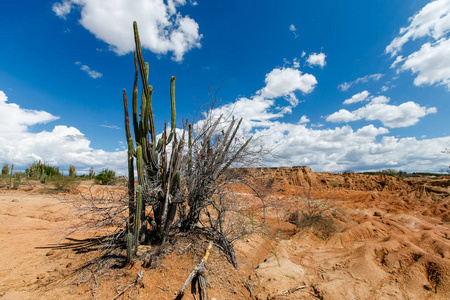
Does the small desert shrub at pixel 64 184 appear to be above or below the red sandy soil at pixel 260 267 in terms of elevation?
above

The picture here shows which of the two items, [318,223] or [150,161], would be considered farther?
[318,223]

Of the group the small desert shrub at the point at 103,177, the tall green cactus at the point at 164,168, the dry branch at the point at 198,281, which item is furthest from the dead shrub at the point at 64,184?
the dry branch at the point at 198,281

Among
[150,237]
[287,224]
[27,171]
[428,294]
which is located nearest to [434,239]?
[428,294]

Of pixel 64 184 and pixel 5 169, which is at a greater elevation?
pixel 5 169

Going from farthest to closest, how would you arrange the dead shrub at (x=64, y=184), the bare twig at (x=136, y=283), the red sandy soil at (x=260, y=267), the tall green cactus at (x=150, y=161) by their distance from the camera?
1. the dead shrub at (x=64, y=184)
2. the tall green cactus at (x=150, y=161)
3. the red sandy soil at (x=260, y=267)
4. the bare twig at (x=136, y=283)

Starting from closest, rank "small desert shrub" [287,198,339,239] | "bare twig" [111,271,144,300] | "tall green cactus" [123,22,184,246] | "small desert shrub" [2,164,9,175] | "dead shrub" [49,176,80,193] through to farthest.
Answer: "bare twig" [111,271,144,300] → "tall green cactus" [123,22,184,246] → "small desert shrub" [287,198,339,239] → "dead shrub" [49,176,80,193] → "small desert shrub" [2,164,9,175]

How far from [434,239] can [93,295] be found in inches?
297

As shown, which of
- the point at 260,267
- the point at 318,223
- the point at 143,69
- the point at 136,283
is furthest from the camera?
the point at 318,223

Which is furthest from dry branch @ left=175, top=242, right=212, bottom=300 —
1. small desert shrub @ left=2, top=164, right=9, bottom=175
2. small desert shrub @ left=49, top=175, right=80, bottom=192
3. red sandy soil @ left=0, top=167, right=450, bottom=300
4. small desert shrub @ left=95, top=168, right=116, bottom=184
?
small desert shrub @ left=2, top=164, right=9, bottom=175

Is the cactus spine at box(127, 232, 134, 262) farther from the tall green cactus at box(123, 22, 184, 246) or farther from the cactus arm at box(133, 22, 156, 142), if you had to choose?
the cactus arm at box(133, 22, 156, 142)

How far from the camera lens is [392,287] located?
13.4 ft

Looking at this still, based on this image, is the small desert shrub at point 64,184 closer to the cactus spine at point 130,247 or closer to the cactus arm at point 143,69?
the cactus spine at point 130,247

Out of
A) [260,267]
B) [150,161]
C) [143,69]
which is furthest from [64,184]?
[260,267]

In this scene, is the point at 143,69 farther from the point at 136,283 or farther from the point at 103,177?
the point at 103,177
